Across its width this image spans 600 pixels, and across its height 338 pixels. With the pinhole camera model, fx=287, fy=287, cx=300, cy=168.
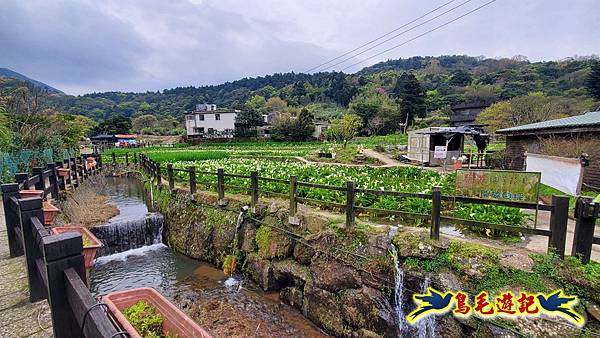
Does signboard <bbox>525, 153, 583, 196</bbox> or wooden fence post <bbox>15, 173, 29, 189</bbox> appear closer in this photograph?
wooden fence post <bbox>15, 173, 29, 189</bbox>

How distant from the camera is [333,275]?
6.25m

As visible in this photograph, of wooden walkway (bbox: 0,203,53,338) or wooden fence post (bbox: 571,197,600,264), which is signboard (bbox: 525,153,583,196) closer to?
wooden fence post (bbox: 571,197,600,264)

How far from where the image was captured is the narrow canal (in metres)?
6.23

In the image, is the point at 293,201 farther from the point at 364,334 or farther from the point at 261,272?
the point at 364,334

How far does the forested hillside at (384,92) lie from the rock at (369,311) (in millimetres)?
23116

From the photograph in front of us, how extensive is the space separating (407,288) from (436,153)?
15.6 meters

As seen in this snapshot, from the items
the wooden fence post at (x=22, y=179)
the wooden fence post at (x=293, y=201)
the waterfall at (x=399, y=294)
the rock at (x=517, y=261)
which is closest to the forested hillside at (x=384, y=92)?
the wooden fence post at (x=22, y=179)

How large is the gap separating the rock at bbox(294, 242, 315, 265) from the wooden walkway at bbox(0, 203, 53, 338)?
4.81 meters

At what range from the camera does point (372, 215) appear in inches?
300

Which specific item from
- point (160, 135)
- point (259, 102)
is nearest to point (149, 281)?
point (160, 135)

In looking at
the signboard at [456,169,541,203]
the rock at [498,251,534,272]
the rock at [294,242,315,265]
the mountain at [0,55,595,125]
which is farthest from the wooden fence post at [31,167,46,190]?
the mountain at [0,55,595,125]

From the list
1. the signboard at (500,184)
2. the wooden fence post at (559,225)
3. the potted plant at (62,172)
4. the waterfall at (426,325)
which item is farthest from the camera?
the potted plant at (62,172)

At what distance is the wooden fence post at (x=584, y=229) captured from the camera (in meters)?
4.20

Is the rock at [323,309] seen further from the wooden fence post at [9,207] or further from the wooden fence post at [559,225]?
the wooden fence post at [9,207]
